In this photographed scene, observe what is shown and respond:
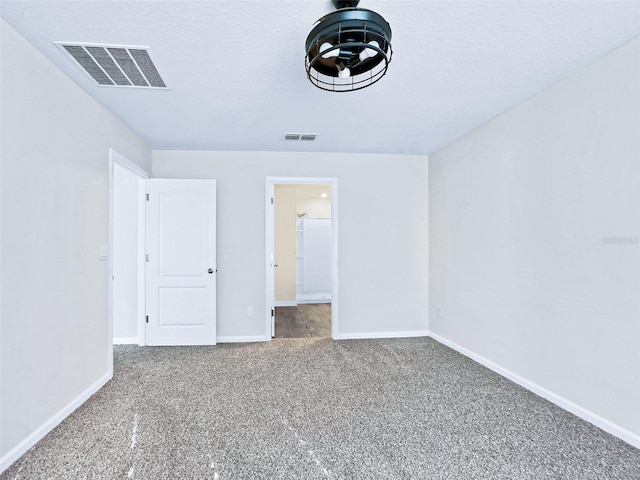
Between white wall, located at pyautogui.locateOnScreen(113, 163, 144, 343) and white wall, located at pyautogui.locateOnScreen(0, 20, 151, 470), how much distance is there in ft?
4.02

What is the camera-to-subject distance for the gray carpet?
6.18 ft

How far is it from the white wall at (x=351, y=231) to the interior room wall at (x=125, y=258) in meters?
0.45

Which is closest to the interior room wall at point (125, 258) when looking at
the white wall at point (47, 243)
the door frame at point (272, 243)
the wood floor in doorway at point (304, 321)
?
the white wall at point (47, 243)

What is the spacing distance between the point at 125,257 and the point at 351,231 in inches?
109

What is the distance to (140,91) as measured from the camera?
2.70 m

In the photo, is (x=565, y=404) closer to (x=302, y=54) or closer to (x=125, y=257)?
(x=302, y=54)

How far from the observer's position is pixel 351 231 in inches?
177

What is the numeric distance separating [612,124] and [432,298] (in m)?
2.75

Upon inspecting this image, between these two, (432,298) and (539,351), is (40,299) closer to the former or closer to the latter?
(539,351)

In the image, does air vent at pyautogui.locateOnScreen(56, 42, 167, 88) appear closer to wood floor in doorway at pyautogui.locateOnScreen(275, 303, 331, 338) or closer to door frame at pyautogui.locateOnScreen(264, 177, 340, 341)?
door frame at pyautogui.locateOnScreen(264, 177, 340, 341)

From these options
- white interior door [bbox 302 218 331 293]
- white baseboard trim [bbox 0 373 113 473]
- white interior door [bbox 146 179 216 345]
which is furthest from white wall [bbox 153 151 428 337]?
white interior door [bbox 302 218 331 293]

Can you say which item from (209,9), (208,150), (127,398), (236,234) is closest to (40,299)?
(127,398)

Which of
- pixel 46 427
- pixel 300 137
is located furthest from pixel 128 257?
pixel 300 137

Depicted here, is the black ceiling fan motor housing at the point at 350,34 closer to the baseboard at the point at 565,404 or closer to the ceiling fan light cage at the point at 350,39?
the ceiling fan light cage at the point at 350,39
